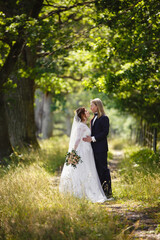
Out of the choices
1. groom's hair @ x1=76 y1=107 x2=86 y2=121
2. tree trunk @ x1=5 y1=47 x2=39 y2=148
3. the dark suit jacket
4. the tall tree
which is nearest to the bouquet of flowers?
the dark suit jacket

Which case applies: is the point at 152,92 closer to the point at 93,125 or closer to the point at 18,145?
the point at 93,125

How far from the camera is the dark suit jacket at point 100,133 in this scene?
20.8ft

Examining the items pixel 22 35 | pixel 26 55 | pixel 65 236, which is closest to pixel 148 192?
pixel 65 236

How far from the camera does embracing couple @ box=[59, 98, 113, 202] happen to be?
247 inches

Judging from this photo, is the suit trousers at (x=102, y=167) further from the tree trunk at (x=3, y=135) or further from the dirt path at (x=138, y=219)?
the tree trunk at (x=3, y=135)

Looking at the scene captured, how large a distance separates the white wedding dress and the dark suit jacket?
0.15 meters

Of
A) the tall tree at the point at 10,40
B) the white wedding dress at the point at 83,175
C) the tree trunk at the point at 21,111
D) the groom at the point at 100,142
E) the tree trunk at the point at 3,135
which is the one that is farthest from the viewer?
the tree trunk at the point at 21,111

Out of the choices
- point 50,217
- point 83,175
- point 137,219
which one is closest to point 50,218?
point 50,217

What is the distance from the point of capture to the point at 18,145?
12.4m

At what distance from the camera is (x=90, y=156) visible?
6.48 meters

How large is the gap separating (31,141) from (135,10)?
7673mm

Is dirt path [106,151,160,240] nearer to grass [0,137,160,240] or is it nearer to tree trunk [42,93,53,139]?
grass [0,137,160,240]

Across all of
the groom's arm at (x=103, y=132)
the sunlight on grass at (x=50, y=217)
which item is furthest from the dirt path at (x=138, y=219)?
the groom's arm at (x=103, y=132)

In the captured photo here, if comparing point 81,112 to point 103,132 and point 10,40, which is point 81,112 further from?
point 10,40
